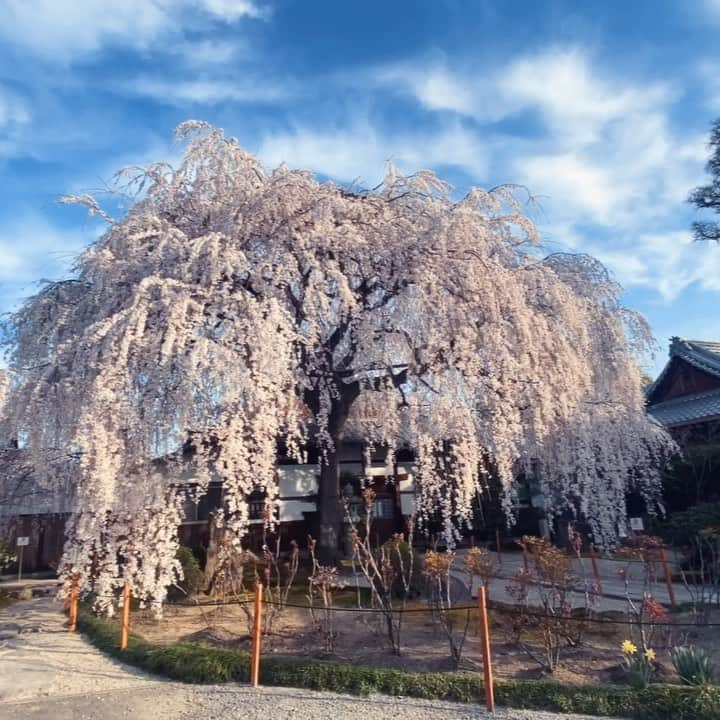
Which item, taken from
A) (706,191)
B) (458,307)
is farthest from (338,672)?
(706,191)

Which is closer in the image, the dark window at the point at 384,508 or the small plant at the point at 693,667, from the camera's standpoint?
the small plant at the point at 693,667

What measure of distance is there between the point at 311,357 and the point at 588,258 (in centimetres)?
543

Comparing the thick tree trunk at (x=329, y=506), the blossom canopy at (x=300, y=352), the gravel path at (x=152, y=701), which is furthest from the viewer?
the thick tree trunk at (x=329, y=506)

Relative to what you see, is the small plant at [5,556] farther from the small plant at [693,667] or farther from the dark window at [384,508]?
the small plant at [693,667]

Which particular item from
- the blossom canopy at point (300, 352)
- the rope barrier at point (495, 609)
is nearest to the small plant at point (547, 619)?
the rope barrier at point (495, 609)

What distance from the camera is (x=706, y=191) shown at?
13.6 m

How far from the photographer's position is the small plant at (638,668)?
191 inches

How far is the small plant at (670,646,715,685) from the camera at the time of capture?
485 centimetres

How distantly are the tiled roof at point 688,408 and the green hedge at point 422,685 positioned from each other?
10.3m

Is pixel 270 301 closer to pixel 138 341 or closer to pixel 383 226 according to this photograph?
pixel 138 341

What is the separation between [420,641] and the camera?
648 centimetres

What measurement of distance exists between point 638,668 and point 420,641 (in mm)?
2373

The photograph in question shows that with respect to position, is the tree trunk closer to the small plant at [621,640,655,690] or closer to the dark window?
the dark window

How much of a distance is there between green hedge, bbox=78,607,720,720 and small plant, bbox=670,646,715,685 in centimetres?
20
